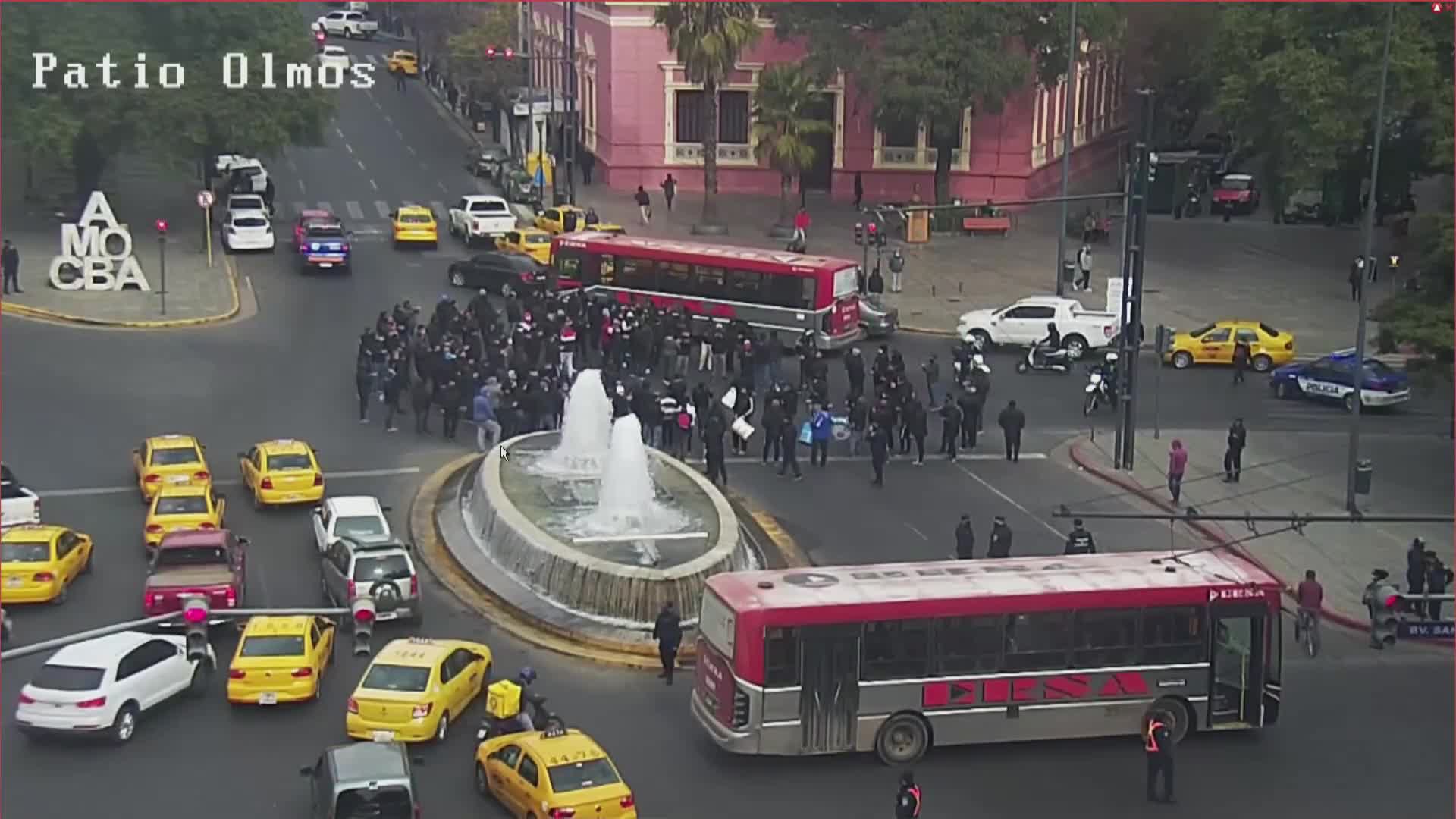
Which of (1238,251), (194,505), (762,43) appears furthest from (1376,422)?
(762,43)

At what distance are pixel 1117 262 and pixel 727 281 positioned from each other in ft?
52.8

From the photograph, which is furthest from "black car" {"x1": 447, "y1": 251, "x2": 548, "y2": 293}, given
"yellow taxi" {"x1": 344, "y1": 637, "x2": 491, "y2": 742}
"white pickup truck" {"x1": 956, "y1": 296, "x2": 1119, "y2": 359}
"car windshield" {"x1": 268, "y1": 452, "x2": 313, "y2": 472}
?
"yellow taxi" {"x1": 344, "y1": 637, "x2": 491, "y2": 742}

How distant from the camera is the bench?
212 ft

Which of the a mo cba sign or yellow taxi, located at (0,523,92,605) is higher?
the a mo cba sign

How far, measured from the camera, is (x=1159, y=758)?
2280 cm

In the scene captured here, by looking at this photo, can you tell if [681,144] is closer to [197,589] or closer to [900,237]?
[900,237]

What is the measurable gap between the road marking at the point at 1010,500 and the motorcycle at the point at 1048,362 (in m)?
7.82

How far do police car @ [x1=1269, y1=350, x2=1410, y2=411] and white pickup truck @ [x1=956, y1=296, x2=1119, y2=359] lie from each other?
Answer: 4191 millimetres

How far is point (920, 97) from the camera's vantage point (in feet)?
200

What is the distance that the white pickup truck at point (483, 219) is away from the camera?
191 ft

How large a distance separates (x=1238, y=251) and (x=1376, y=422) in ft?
65.4

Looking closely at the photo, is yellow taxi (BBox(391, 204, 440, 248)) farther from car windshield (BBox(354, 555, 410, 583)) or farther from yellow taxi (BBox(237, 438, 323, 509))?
car windshield (BBox(354, 555, 410, 583))

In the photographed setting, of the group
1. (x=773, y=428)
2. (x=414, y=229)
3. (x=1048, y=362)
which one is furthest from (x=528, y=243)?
(x=773, y=428)

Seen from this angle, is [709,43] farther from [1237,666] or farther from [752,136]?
[1237,666]
